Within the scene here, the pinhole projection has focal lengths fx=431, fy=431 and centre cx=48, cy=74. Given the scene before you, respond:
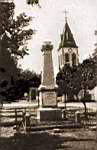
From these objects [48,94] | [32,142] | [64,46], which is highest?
[64,46]

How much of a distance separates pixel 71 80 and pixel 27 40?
1311 millimetres

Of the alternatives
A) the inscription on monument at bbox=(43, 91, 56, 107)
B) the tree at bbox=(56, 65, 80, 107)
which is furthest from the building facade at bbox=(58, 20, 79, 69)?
the inscription on monument at bbox=(43, 91, 56, 107)

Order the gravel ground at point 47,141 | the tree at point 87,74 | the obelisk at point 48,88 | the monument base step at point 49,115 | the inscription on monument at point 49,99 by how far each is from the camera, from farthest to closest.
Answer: the inscription on monument at point 49,99 < the obelisk at point 48,88 < the monument base step at point 49,115 < the tree at point 87,74 < the gravel ground at point 47,141

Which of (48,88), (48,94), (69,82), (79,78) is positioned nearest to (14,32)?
(79,78)

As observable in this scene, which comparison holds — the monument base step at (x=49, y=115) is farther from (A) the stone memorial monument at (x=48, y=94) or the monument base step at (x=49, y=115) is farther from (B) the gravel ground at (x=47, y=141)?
(B) the gravel ground at (x=47, y=141)

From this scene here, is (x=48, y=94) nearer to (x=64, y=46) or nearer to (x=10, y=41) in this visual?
(x=64, y=46)

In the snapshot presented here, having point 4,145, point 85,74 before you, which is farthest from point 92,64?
point 4,145

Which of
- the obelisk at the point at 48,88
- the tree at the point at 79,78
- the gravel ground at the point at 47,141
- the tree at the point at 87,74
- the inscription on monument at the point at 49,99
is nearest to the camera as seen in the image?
the gravel ground at the point at 47,141

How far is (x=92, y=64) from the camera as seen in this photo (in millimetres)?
4637

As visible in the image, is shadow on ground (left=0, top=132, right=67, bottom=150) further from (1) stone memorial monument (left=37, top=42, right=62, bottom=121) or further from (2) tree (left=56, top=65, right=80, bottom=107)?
(1) stone memorial monument (left=37, top=42, right=62, bottom=121)

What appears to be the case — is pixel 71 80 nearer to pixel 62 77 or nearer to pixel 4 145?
pixel 62 77

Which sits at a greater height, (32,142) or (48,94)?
(48,94)

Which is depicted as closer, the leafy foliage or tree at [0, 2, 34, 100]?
tree at [0, 2, 34, 100]

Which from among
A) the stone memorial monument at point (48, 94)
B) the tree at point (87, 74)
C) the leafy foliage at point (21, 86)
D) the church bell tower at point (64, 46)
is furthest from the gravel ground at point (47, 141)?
the stone memorial monument at point (48, 94)
